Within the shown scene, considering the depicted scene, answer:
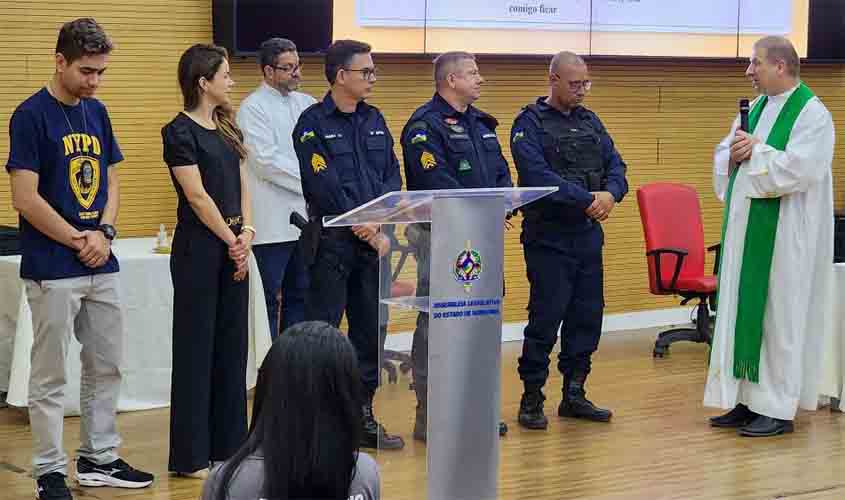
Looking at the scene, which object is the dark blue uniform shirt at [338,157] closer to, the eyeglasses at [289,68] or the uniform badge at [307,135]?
the uniform badge at [307,135]

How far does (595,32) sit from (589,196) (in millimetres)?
2783

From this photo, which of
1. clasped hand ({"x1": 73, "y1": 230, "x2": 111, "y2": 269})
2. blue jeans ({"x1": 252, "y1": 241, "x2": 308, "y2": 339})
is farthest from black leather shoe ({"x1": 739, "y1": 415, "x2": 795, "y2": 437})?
clasped hand ({"x1": 73, "y1": 230, "x2": 111, "y2": 269})

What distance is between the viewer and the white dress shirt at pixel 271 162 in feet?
22.2

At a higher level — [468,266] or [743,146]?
[743,146]

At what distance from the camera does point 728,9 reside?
8.99m

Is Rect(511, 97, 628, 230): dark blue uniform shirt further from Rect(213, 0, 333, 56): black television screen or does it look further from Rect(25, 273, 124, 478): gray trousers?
Rect(25, 273, 124, 478): gray trousers

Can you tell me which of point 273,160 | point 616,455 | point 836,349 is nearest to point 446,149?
point 273,160

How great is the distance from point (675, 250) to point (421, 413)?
3742 mm

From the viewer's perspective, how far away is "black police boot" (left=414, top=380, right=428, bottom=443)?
4.51m

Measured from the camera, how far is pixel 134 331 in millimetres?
6297

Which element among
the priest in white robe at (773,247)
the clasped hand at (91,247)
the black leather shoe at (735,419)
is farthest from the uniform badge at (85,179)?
the black leather shoe at (735,419)

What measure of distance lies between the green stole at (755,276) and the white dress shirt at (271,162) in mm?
2303

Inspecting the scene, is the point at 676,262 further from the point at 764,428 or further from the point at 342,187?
the point at 342,187

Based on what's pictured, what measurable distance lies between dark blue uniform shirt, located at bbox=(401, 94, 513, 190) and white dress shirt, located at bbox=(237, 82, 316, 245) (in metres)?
1.02
